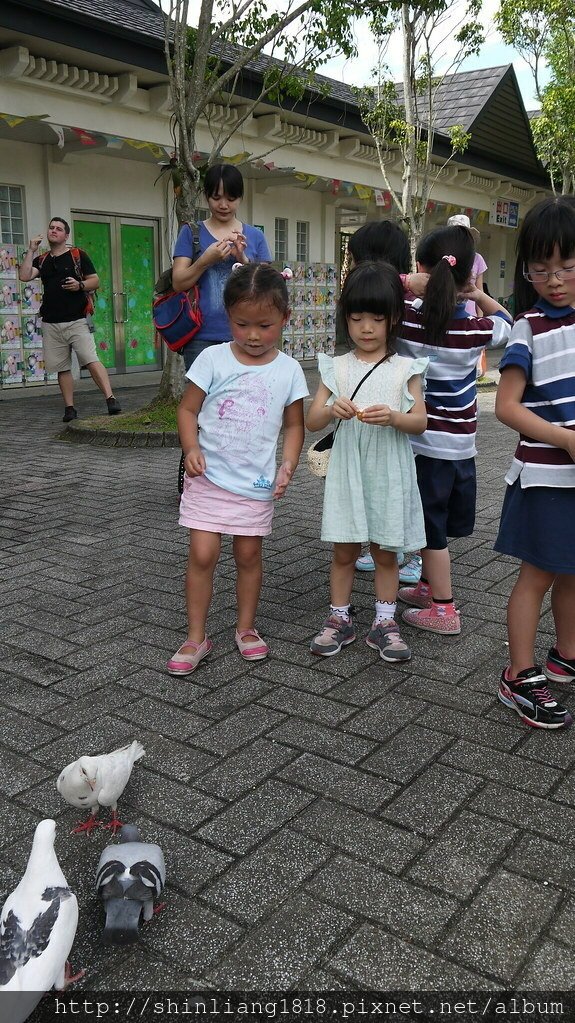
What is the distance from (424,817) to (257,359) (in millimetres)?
1685

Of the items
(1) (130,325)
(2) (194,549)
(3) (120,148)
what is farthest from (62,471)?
(1) (130,325)

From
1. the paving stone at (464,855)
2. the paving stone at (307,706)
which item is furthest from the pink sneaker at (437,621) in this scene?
the paving stone at (464,855)

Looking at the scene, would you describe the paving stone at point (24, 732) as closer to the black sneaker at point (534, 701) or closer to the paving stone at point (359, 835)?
the paving stone at point (359, 835)

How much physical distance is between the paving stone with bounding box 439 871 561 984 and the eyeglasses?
65.3 inches

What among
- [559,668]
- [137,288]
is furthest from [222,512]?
[137,288]

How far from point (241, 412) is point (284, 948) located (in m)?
1.84

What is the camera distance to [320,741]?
2.64 m

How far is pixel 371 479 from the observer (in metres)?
3.17

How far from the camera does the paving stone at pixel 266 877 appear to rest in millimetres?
1939

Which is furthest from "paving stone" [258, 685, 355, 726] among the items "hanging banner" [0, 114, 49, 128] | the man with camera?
"hanging banner" [0, 114, 49, 128]

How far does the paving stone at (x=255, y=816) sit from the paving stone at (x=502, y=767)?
0.50 meters

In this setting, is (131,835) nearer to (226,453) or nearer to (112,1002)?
(112,1002)

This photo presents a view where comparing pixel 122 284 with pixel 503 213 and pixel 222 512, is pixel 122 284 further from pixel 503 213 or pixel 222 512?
pixel 503 213

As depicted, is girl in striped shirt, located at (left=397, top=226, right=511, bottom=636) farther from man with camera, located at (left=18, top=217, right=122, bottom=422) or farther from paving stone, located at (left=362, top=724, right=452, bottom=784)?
man with camera, located at (left=18, top=217, right=122, bottom=422)
